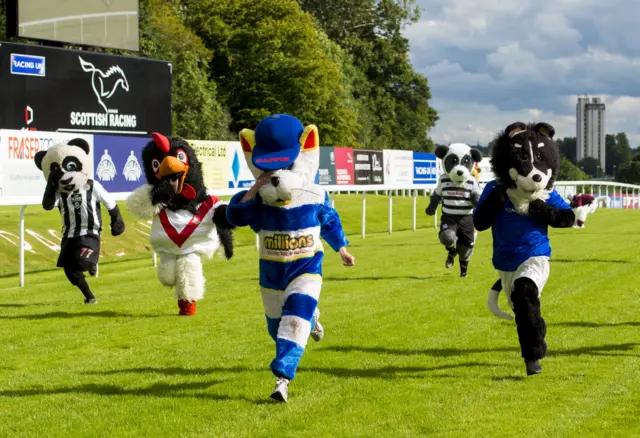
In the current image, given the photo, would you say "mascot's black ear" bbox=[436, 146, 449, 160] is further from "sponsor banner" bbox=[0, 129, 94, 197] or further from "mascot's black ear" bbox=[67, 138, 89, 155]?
"mascot's black ear" bbox=[67, 138, 89, 155]

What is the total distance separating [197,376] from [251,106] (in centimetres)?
4784

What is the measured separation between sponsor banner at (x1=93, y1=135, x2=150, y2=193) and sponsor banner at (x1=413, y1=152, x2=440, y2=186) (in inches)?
541

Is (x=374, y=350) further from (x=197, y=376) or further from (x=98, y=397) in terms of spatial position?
(x=98, y=397)

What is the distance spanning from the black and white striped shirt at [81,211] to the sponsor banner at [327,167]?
13393mm

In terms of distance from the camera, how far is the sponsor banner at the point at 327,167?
84.8 feet

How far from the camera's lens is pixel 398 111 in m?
77.2

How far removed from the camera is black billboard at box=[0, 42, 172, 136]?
23891 mm

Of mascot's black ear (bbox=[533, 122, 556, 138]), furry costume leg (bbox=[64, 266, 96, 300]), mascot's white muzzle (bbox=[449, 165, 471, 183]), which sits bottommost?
furry costume leg (bbox=[64, 266, 96, 300])

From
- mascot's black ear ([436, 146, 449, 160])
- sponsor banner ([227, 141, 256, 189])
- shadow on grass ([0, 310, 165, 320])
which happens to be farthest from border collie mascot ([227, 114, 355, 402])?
sponsor banner ([227, 141, 256, 189])

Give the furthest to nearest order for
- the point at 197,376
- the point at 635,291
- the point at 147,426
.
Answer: the point at 635,291 → the point at 197,376 → the point at 147,426

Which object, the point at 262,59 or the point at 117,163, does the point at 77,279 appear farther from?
the point at 262,59

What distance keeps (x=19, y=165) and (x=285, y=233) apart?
9.42 metres

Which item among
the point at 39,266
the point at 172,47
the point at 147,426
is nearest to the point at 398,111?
the point at 172,47

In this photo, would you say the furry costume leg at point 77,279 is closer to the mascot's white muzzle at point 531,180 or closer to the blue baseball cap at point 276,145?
the blue baseball cap at point 276,145
